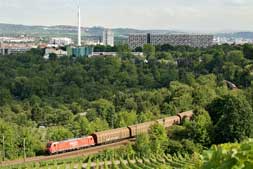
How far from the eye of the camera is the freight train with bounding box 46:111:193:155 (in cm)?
2600

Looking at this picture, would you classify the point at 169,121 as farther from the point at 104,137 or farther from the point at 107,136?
the point at 104,137

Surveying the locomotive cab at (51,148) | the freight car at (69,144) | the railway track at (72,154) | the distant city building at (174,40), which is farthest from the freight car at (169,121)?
the distant city building at (174,40)

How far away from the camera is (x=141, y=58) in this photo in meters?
65.7

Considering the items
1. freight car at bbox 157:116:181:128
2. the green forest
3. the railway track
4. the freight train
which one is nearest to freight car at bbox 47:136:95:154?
the freight train

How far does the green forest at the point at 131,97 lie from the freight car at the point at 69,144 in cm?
125

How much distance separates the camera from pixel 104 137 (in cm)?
2827

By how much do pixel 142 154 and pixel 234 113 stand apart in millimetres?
5176

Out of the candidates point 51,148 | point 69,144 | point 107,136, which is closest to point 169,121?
point 107,136

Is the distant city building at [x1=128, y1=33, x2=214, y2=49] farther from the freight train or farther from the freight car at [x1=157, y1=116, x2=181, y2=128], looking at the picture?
the freight train

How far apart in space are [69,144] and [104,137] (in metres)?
2.27

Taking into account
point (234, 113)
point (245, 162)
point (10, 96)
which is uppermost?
point (245, 162)

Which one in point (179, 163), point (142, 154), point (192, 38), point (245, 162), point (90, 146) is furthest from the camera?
point (192, 38)

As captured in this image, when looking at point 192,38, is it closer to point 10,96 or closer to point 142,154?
point 10,96

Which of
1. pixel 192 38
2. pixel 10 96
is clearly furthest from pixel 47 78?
pixel 192 38
